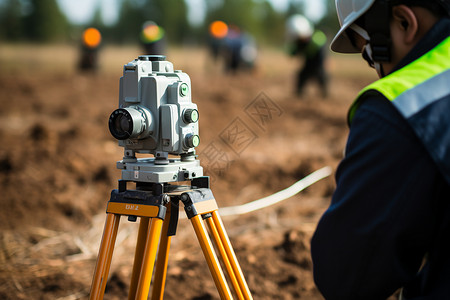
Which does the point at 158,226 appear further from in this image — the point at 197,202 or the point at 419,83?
the point at 419,83

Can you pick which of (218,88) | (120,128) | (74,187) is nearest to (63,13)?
(218,88)

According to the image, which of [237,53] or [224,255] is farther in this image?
[237,53]

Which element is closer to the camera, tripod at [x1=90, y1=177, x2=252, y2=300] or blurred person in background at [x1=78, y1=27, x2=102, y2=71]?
tripod at [x1=90, y1=177, x2=252, y2=300]

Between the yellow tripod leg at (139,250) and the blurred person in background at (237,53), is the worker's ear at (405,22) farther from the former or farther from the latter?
the blurred person in background at (237,53)

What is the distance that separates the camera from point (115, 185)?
5305 millimetres

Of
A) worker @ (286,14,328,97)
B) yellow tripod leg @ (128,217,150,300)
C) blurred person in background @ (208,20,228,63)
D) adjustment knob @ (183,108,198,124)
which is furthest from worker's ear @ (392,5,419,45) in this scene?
blurred person in background @ (208,20,228,63)

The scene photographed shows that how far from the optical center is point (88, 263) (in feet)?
11.4

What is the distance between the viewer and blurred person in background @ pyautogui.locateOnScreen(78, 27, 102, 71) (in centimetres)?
1758

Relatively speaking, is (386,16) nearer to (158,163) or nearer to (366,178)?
(366,178)

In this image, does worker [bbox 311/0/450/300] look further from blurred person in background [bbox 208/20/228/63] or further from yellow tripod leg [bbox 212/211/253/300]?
blurred person in background [bbox 208/20/228/63]

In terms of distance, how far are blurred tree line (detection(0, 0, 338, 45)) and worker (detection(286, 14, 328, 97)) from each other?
2605cm

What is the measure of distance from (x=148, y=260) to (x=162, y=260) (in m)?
0.32

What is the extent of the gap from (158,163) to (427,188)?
3.79 ft

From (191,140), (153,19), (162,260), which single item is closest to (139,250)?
(162,260)
